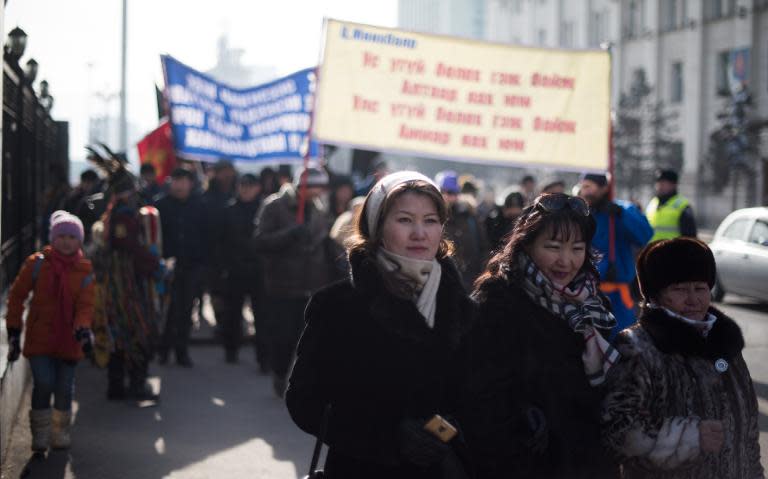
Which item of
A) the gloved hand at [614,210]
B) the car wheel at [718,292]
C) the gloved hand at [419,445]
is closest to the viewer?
the gloved hand at [419,445]

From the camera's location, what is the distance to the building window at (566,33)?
227 ft

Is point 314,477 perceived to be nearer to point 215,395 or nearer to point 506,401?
point 506,401

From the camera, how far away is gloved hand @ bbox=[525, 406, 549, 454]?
3250 millimetres

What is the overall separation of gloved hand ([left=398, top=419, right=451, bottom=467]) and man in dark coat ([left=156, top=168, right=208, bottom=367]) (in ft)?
25.8

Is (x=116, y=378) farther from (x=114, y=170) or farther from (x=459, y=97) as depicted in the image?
(x=459, y=97)

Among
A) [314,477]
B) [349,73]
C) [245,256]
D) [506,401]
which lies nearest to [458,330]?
[506,401]

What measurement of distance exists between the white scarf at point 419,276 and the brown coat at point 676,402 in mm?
588

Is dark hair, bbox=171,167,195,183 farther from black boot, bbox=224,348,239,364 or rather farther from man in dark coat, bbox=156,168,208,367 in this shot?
black boot, bbox=224,348,239,364

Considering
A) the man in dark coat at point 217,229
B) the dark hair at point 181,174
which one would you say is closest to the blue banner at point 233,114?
the man in dark coat at point 217,229

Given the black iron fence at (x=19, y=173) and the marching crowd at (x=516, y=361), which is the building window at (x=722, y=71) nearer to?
the black iron fence at (x=19, y=173)

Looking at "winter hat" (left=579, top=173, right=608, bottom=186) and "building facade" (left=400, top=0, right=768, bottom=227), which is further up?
"building facade" (left=400, top=0, right=768, bottom=227)

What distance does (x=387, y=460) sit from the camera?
9.78ft

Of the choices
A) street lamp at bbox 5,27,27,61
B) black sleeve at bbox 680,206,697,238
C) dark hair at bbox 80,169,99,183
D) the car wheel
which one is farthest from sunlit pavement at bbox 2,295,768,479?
the car wheel

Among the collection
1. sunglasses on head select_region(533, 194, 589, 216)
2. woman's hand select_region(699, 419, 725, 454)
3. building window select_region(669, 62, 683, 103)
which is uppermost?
building window select_region(669, 62, 683, 103)
